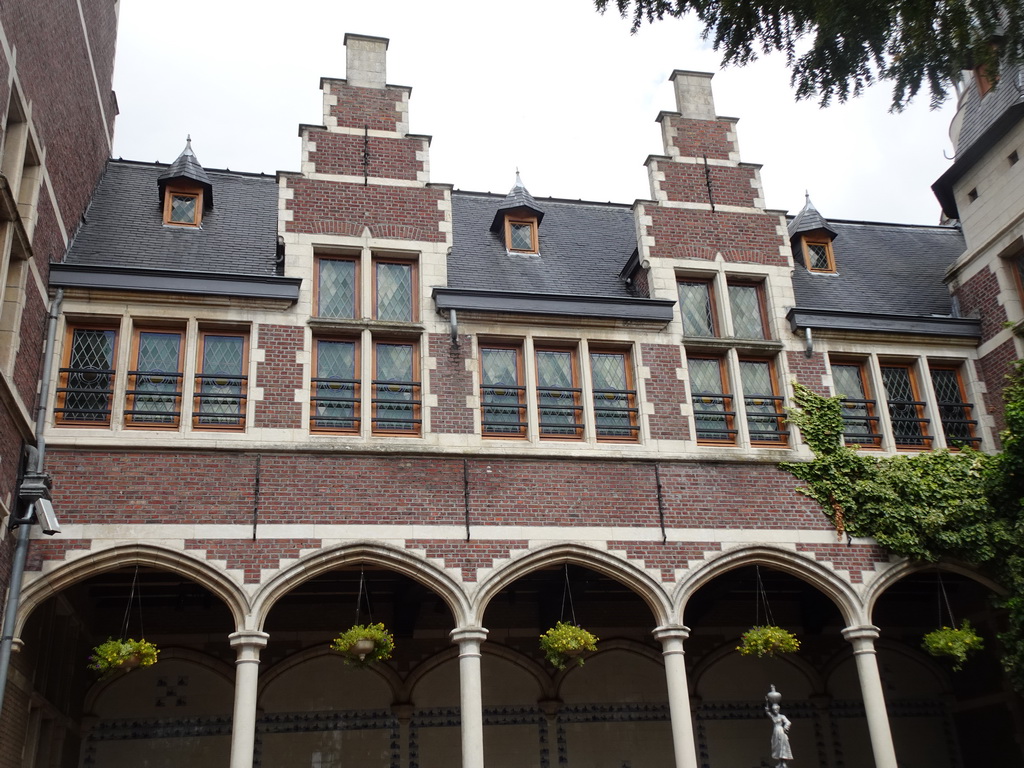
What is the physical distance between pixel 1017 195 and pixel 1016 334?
2.03 meters

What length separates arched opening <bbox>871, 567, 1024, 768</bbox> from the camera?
15320mm

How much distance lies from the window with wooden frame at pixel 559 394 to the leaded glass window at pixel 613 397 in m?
0.24

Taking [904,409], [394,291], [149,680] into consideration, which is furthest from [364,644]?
[904,409]

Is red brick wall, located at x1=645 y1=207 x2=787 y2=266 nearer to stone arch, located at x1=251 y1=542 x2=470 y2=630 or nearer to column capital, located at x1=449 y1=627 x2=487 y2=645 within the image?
stone arch, located at x1=251 y1=542 x2=470 y2=630

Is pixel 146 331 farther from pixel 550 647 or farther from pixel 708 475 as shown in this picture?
pixel 708 475

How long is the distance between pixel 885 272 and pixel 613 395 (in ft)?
20.0

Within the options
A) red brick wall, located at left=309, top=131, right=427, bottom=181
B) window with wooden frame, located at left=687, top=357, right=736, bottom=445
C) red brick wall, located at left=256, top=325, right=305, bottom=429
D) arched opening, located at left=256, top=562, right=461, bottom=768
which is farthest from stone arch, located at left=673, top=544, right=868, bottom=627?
red brick wall, located at left=309, top=131, right=427, bottom=181

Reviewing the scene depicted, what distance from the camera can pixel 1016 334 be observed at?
14422 millimetres

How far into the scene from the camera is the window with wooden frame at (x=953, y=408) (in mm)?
14548

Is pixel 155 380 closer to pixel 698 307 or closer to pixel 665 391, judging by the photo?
pixel 665 391

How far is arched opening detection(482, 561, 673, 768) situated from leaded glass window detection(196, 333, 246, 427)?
4.60 metres

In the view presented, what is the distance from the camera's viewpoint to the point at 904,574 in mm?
13328

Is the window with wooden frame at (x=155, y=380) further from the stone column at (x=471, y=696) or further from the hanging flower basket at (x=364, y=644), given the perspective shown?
the stone column at (x=471, y=696)

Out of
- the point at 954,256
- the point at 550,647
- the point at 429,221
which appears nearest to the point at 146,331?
the point at 429,221
